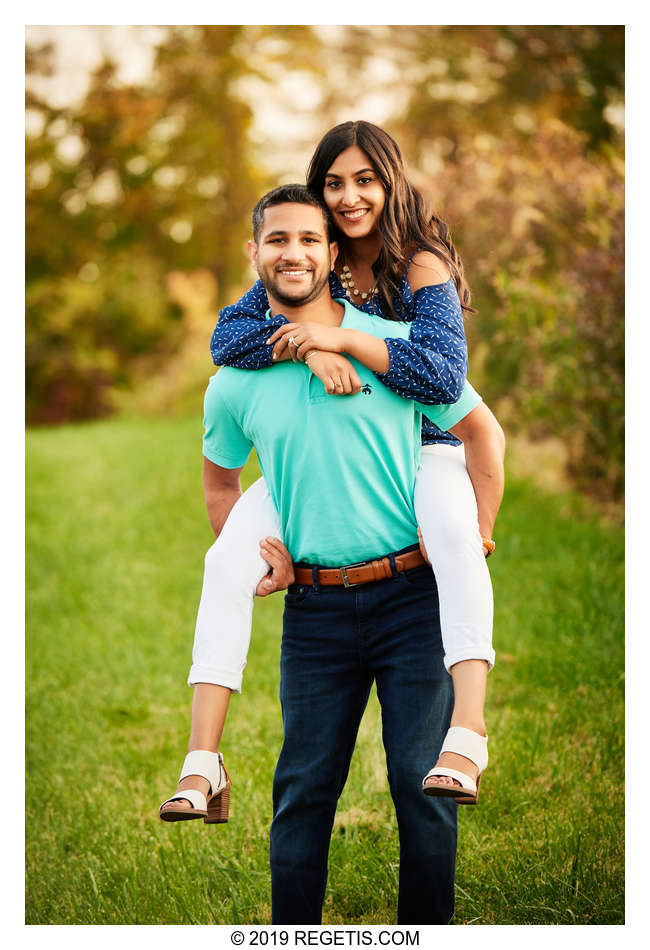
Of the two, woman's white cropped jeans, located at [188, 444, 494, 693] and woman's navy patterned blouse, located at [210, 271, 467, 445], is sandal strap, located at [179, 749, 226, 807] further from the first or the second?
woman's navy patterned blouse, located at [210, 271, 467, 445]

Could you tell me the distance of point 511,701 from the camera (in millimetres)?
4770

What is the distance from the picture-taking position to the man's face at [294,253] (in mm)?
2385

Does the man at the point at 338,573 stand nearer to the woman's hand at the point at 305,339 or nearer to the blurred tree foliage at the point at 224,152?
the woman's hand at the point at 305,339

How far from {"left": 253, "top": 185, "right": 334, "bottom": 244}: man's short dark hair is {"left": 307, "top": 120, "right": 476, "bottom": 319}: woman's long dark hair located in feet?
0.36

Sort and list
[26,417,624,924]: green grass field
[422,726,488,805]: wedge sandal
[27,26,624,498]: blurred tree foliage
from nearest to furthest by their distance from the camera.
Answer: [422,726,488,805]: wedge sandal
[26,417,624,924]: green grass field
[27,26,624,498]: blurred tree foliage

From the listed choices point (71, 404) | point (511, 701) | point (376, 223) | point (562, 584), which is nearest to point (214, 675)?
point (376, 223)

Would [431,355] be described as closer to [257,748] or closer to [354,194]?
[354,194]

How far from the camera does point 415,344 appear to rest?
233 centimetres

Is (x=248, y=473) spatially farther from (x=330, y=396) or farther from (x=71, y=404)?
(x=71, y=404)

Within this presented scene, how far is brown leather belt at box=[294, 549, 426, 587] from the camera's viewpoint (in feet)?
7.80

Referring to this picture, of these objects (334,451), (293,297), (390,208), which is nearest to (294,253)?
(293,297)

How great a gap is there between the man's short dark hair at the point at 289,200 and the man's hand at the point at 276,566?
30.9 inches

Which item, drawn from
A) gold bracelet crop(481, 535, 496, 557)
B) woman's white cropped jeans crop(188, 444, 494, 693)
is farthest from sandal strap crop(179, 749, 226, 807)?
gold bracelet crop(481, 535, 496, 557)

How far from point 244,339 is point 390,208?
0.54 meters
